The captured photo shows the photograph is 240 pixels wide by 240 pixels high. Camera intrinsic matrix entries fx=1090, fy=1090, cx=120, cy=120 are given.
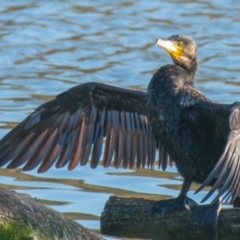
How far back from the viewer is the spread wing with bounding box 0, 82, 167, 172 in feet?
31.7

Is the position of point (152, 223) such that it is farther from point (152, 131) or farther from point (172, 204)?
point (152, 131)

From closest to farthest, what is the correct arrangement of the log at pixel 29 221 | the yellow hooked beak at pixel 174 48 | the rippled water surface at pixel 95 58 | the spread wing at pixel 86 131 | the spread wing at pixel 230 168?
1. the log at pixel 29 221
2. the spread wing at pixel 230 168
3. the yellow hooked beak at pixel 174 48
4. the spread wing at pixel 86 131
5. the rippled water surface at pixel 95 58

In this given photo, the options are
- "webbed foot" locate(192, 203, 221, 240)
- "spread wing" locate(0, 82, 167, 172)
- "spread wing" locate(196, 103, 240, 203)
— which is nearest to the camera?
"spread wing" locate(196, 103, 240, 203)

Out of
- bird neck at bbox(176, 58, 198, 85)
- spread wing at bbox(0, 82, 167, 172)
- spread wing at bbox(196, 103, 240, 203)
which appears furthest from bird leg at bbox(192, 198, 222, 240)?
spread wing at bbox(0, 82, 167, 172)

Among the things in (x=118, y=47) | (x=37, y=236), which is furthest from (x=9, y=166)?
(x=118, y=47)

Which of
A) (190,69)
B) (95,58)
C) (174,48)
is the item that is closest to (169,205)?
(190,69)

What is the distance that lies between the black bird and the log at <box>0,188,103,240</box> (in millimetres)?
1089

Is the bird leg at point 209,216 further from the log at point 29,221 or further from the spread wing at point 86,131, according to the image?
the spread wing at point 86,131

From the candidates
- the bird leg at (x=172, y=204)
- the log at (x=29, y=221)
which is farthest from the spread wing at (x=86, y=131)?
the log at (x=29, y=221)

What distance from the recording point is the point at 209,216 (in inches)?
311

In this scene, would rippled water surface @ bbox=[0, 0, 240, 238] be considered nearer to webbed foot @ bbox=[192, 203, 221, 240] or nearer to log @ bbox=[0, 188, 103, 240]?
webbed foot @ bbox=[192, 203, 221, 240]

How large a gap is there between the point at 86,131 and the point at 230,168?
2.45m

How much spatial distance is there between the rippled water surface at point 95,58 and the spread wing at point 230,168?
293 centimetres

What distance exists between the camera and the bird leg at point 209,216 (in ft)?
25.8
